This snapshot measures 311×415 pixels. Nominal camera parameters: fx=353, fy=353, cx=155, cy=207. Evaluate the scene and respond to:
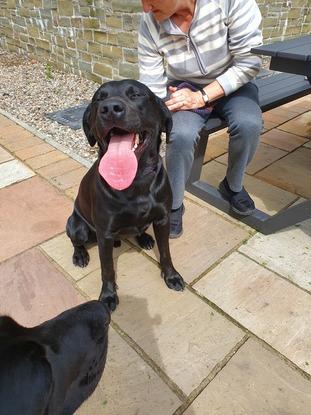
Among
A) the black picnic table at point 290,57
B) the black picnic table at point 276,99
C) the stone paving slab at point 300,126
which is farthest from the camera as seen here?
the stone paving slab at point 300,126

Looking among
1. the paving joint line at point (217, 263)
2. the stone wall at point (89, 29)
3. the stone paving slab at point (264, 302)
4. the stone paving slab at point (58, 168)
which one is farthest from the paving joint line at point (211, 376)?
the stone wall at point (89, 29)

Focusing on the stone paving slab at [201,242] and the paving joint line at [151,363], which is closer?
the paving joint line at [151,363]

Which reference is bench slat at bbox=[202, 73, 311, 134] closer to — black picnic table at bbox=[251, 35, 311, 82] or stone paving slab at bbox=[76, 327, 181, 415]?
black picnic table at bbox=[251, 35, 311, 82]

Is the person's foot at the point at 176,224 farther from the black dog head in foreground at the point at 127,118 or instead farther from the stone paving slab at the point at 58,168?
the stone paving slab at the point at 58,168

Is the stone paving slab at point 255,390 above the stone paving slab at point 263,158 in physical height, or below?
above

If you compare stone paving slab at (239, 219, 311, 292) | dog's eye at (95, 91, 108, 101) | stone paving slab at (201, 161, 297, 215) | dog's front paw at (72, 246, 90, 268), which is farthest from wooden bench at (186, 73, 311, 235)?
dog's front paw at (72, 246, 90, 268)

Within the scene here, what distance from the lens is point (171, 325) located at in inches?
80.5

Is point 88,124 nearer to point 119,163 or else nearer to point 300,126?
point 119,163

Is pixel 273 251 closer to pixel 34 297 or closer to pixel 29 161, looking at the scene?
pixel 34 297

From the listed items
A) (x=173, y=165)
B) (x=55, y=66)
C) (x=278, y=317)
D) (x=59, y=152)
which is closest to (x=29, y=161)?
(x=59, y=152)

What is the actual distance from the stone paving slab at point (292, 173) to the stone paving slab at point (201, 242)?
0.81 meters

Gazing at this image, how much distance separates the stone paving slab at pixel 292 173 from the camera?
328cm

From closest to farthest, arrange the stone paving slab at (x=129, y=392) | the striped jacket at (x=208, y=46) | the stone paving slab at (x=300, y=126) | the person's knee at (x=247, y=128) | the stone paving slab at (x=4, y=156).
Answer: the stone paving slab at (x=129, y=392) → the striped jacket at (x=208, y=46) → the person's knee at (x=247, y=128) → the stone paving slab at (x=4, y=156) → the stone paving slab at (x=300, y=126)

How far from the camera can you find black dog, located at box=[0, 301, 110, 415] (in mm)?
885
